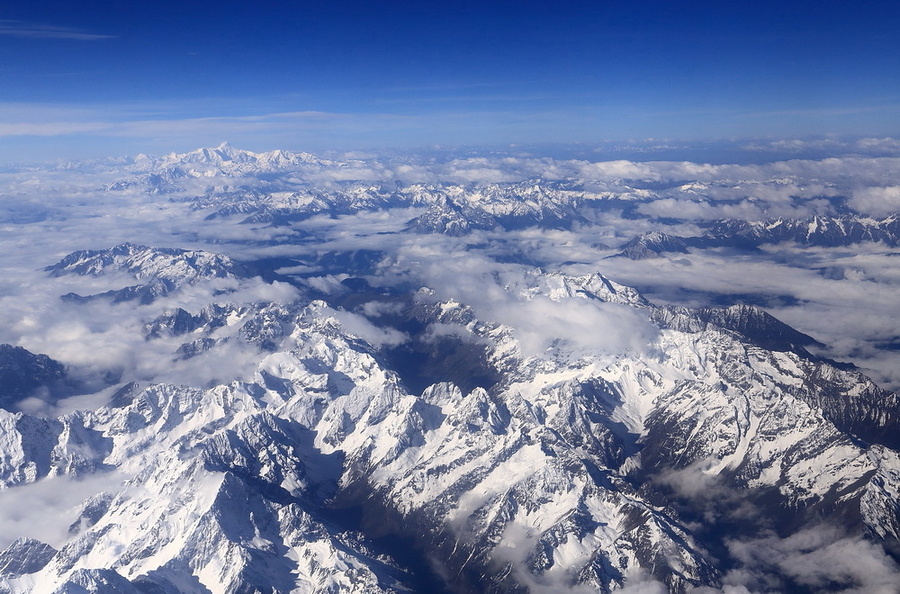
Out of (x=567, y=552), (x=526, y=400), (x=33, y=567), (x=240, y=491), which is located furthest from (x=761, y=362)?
(x=33, y=567)

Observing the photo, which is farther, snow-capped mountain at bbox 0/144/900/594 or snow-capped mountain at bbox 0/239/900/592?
snow-capped mountain at bbox 0/239/900/592

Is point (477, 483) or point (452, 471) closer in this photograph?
point (477, 483)

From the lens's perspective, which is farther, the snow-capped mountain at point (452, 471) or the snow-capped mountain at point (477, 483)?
the snow-capped mountain at point (452, 471)

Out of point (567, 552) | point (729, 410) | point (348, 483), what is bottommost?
point (348, 483)

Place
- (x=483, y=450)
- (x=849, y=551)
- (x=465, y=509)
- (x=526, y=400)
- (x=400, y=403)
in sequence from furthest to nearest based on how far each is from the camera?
(x=526, y=400) < (x=400, y=403) < (x=483, y=450) < (x=465, y=509) < (x=849, y=551)

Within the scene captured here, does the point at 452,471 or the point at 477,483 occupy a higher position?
the point at 477,483

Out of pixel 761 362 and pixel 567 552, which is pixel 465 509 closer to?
pixel 567 552

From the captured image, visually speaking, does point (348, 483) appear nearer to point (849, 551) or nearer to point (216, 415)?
point (216, 415)

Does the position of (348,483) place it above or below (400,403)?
below

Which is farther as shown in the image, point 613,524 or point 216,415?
point 216,415

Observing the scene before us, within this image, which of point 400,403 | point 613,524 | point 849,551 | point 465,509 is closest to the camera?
point 849,551
